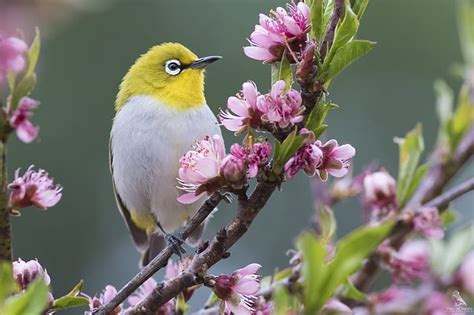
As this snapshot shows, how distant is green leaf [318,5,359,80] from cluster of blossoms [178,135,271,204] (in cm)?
19

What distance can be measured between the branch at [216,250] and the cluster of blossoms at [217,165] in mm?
39

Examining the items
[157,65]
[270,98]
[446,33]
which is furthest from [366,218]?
[446,33]

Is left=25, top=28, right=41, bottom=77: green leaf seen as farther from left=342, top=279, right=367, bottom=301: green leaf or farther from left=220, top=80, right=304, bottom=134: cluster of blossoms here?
left=342, top=279, right=367, bottom=301: green leaf

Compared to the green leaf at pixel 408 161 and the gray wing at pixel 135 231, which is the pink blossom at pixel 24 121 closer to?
the green leaf at pixel 408 161

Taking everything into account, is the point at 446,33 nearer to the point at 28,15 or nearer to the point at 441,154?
the point at 441,154

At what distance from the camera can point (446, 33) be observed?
754cm

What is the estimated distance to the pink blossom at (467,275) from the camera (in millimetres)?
1315

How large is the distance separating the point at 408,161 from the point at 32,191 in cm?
83

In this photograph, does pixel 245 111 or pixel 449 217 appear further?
pixel 449 217

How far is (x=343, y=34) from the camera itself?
148 centimetres

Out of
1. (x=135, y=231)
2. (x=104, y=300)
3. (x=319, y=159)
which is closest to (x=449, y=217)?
(x=319, y=159)

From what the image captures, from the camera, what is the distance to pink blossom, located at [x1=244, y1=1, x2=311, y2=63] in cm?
162

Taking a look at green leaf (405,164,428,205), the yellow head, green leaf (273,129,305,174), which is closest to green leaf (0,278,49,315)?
green leaf (273,129,305,174)

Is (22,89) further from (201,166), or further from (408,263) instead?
(408,263)
